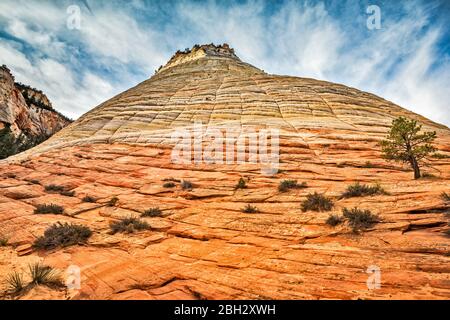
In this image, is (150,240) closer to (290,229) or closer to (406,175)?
(290,229)

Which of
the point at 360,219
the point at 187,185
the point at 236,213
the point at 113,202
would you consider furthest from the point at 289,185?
the point at 113,202

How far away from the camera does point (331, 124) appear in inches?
727

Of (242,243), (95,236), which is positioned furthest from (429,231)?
(95,236)

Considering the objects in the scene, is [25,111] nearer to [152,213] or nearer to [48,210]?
[48,210]

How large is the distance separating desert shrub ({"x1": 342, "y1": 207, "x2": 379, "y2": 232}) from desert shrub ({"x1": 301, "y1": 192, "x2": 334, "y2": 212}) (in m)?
0.92

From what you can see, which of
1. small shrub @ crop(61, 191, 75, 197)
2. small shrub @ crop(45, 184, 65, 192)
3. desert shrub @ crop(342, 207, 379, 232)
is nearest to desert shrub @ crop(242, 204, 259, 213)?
desert shrub @ crop(342, 207, 379, 232)

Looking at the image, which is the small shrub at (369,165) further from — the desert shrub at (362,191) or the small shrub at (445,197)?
the small shrub at (445,197)

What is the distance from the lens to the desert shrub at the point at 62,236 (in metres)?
7.98

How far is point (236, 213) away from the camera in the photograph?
9477mm

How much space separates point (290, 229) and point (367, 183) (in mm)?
4905

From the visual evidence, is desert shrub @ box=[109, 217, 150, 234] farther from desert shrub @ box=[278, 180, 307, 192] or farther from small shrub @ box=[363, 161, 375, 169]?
small shrub @ box=[363, 161, 375, 169]

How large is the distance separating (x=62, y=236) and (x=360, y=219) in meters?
8.93

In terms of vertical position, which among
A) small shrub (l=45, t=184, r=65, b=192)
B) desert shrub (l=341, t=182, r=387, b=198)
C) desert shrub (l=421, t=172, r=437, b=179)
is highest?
desert shrub (l=421, t=172, r=437, b=179)

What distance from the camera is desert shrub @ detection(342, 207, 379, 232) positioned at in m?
7.57
